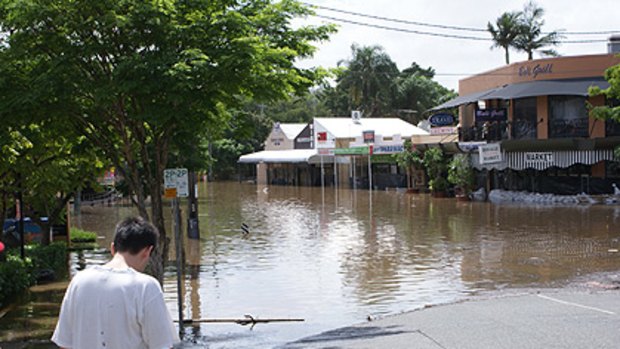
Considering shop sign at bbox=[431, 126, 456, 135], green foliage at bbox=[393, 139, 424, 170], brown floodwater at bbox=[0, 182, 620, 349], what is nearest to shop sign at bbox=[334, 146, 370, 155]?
green foliage at bbox=[393, 139, 424, 170]

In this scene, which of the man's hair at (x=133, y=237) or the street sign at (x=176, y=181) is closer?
the man's hair at (x=133, y=237)

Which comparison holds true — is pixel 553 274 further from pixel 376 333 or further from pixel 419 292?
pixel 376 333

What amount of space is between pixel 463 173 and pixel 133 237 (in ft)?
125

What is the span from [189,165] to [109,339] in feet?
70.3

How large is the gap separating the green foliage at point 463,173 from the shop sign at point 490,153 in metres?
1.52

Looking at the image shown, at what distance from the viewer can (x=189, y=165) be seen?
82.5ft

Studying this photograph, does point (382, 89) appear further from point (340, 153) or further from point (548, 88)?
point (548, 88)

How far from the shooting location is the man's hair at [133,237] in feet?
13.3

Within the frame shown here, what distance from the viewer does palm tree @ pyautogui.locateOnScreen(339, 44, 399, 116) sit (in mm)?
77812

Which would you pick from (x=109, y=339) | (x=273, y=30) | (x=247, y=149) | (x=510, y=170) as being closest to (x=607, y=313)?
(x=273, y=30)

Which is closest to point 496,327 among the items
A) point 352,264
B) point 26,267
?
point 352,264

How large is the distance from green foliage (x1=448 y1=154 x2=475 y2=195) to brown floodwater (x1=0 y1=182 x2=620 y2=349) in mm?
6378

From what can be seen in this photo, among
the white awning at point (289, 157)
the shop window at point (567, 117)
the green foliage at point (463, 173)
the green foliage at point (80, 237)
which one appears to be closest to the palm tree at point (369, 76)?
the white awning at point (289, 157)

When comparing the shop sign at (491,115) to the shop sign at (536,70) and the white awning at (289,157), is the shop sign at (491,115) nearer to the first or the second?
the shop sign at (536,70)
